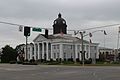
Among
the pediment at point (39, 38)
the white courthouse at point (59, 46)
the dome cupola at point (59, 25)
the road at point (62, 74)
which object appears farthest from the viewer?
the pediment at point (39, 38)

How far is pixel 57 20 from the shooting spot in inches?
5408

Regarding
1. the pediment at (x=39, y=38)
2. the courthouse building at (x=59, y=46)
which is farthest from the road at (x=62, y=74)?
the pediment at (x=39, y=38)

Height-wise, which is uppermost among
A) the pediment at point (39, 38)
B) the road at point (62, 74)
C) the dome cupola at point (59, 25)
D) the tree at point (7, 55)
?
the dome cupola at point (59, 25)

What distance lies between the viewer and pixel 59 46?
130125 mm

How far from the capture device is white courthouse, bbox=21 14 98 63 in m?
130

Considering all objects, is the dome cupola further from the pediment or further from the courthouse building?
the pediment

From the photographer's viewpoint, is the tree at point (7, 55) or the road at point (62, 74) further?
the tree at point (7, 55)


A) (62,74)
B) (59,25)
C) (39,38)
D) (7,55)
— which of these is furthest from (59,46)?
(62,74)

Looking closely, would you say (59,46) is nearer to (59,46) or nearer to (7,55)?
(59,46)

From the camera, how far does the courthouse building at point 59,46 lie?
13012 cm

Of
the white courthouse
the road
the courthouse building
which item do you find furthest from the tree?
the road

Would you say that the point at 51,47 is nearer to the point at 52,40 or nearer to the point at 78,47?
the point at 52,40

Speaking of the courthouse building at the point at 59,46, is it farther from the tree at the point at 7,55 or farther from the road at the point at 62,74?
the road at the point at 62,74

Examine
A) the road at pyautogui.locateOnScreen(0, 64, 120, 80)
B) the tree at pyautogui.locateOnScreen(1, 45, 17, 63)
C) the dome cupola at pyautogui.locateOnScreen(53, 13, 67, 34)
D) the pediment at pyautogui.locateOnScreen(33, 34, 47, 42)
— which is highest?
the dome cupola at pyautogui.locateOnScreen(53, 13, 67, 34)
